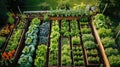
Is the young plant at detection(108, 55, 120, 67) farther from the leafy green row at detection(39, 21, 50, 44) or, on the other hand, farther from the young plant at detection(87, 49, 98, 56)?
the leafy green row at detection(39, 21, 50, 44)

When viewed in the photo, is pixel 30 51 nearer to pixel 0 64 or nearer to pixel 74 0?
pixel 0 64

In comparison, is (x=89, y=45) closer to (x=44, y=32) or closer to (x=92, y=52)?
(x=92, y=52)

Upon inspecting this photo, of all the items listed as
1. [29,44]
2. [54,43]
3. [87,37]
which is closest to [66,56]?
[54,43]

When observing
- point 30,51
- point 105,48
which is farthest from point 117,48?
point 30,51

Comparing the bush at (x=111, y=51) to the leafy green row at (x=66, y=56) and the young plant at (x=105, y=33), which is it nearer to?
the young plant at (x=105, y=33)

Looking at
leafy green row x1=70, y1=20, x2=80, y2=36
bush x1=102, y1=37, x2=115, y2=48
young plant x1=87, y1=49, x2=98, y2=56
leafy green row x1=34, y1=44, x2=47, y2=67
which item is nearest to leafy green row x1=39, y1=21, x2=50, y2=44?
leafy green row x1=34, y1=44, x2=47, y2=67

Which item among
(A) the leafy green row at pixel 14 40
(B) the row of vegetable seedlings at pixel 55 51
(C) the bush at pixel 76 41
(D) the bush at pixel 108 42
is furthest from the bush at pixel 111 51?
(A) the leafy green row at pixel 14 40
